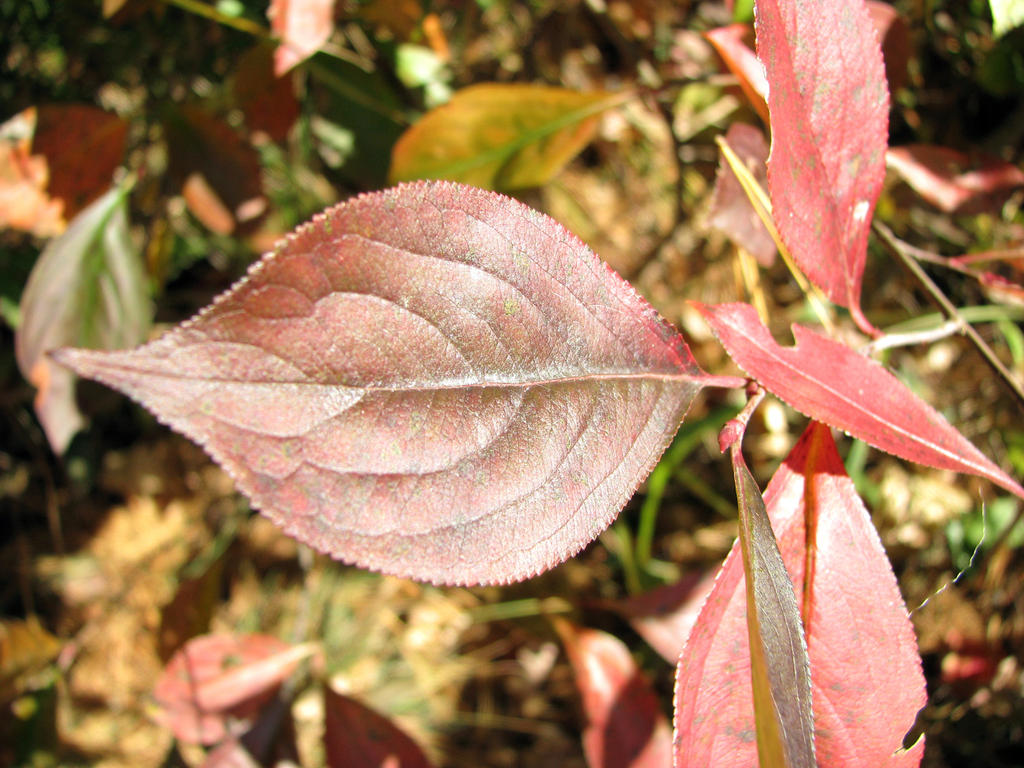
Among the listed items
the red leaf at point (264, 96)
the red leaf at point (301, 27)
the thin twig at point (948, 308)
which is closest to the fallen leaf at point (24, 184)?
the red leaf at point (264, 96)

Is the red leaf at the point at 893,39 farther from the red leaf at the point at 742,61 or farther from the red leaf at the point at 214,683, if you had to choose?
the red leaf at the point at 214,683

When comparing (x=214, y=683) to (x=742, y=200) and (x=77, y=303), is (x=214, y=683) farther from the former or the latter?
(x=742, y=200)

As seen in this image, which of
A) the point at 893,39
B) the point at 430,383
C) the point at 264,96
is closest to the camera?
the point at 430,383

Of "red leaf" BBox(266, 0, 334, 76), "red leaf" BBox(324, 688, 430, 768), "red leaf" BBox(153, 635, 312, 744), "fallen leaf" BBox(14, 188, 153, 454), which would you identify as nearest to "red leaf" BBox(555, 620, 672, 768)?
"red leaf" BBox(324, 688, 430, 768)

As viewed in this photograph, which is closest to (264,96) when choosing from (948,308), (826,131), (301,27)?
(301,27)

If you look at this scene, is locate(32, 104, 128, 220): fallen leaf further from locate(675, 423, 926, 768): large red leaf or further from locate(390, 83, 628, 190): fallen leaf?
locate(675, 423, 926, 768): large red leaf

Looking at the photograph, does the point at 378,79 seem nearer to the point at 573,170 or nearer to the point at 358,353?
the point at 573,170
